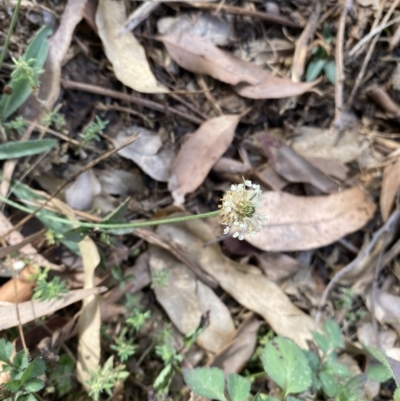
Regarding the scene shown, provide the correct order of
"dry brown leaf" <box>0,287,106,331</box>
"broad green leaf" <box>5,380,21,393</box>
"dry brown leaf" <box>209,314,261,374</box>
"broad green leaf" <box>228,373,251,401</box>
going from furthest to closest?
"dry brown leaf" <box>209,314,261,374</box> < "dry brown leaf" <box>0,287,106,331</box> < "broad green leaf" <box>228,373,251,401</box> < "broad green leaf" <box>5,380,21,393</box>

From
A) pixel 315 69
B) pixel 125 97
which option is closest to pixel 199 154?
pixel 125 97

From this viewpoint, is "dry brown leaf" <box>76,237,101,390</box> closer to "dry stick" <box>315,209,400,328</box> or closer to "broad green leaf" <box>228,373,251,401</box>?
"broad green leaf" <box>228,373,251,401</box>

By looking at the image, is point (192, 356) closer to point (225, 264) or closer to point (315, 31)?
point (225, 264)

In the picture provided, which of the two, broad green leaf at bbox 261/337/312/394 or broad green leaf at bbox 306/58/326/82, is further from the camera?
broad green leaf at bbox 306/58/326/82

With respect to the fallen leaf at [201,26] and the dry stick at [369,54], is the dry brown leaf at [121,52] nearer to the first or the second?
the fallen leaf at [201,26]

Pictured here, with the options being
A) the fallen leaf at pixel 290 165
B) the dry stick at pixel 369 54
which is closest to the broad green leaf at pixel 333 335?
the fallen leaf at pixel 290 165

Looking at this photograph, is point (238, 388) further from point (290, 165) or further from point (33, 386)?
point (290, 165)

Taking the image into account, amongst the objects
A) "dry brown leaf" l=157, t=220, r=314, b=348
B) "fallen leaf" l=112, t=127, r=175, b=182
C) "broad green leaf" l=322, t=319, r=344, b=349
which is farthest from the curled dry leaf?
"broad green leaf" l=322, t=319, r=344, b=349

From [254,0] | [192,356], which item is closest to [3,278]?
[192,356]
